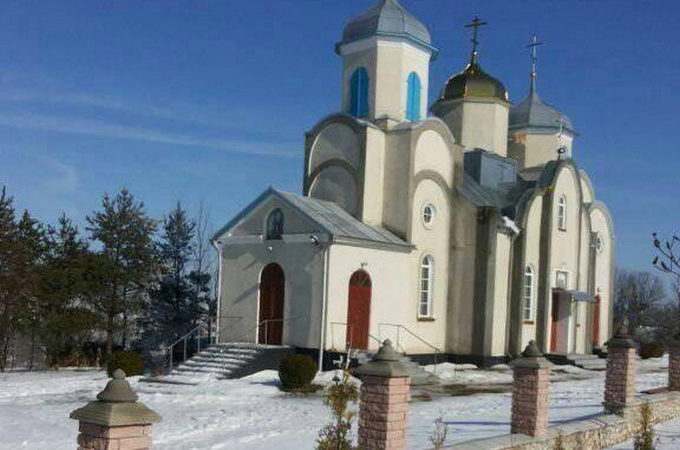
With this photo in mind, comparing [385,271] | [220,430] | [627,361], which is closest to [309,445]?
[220,430]

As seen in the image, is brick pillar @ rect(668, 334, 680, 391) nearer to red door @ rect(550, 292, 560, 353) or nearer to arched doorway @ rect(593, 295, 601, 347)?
red door @ rect(550, 292, 560, 353)

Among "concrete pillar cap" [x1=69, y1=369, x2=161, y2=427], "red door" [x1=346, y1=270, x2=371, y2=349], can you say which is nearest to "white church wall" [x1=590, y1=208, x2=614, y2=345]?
"red door" [x1=346, y1=270, x2=371, y2=349]

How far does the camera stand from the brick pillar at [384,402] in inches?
307

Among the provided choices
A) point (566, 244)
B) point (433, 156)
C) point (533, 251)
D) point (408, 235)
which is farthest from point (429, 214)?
point (566, 244)

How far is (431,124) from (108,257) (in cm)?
Result: 1115

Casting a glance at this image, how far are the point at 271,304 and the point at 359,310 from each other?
2.17 metres

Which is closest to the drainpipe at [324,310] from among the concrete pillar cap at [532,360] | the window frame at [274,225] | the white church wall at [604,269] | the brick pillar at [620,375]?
the window frame at [274,225]

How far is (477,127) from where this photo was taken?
2567cm

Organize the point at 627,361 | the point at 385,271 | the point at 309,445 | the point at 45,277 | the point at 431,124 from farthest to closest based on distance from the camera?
the point at 45,277
the point at 431,124
the point at 385,271
the point at 627,361
the point at 309,445

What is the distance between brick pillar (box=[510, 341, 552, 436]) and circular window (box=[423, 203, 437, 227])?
11572mm

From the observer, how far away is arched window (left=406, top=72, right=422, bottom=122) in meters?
22.4

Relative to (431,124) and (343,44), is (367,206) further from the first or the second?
(343,44)

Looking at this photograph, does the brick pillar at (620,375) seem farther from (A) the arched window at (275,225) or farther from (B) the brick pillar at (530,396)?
(A) the arched window at (275,225)

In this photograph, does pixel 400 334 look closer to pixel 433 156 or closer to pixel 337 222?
pixel 337 222
